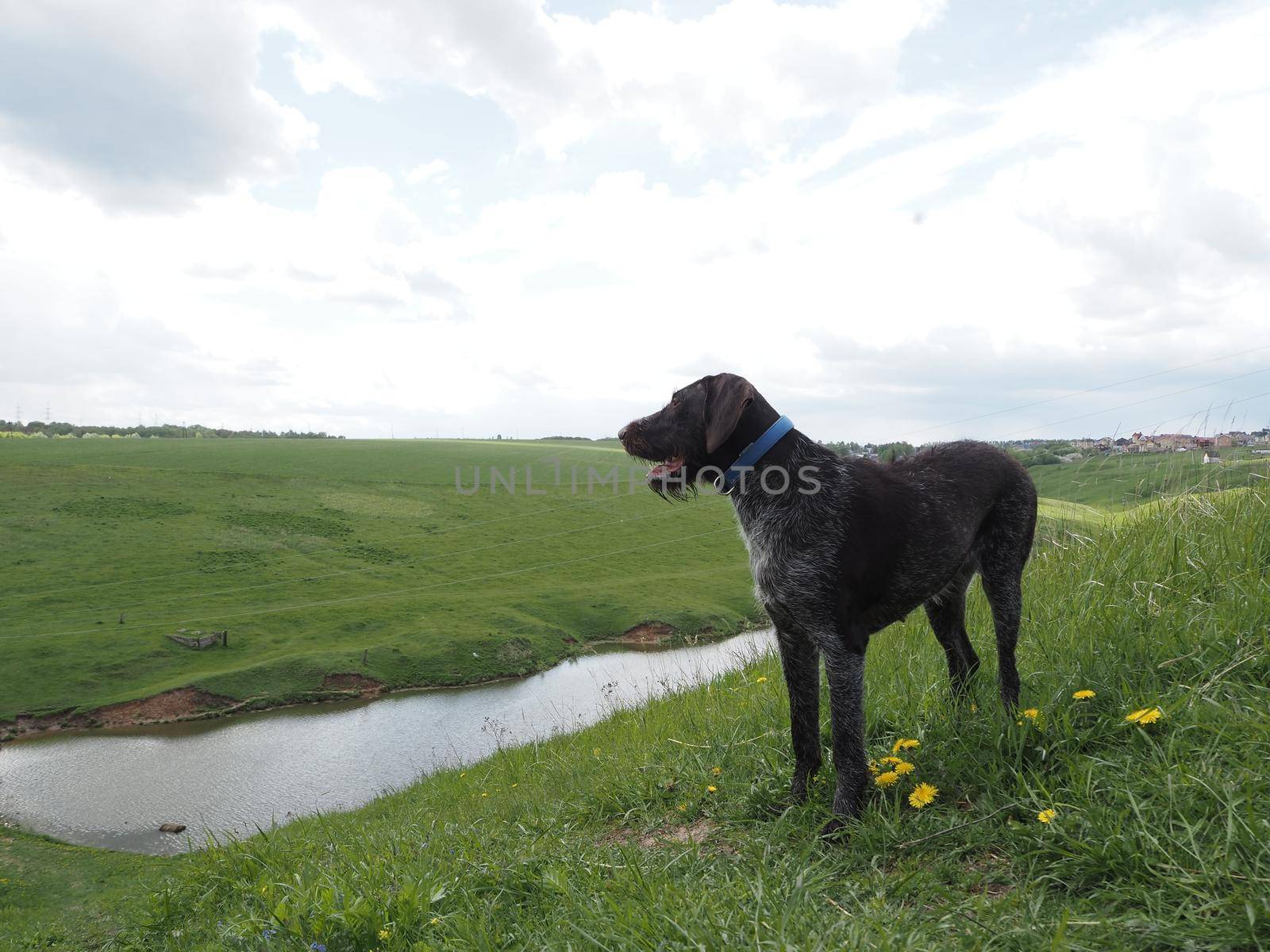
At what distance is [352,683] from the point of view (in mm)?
34938

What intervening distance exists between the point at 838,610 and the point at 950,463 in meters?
1.45

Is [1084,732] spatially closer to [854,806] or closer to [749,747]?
[854,806]

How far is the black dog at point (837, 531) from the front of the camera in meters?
4.40

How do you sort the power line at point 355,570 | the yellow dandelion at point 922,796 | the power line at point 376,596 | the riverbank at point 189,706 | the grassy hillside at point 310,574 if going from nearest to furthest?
the yellow dandelion at point 922,796
the riverbank at point 189,706
the grassy hillside at point 310,574
the power line at point 376,596
the power line at point 355,570

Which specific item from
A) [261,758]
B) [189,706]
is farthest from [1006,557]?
[189,706]

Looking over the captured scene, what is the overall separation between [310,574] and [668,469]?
47938mm

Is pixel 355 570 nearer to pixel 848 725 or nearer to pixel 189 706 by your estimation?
pixel 189 706

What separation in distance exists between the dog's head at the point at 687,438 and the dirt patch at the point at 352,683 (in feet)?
110

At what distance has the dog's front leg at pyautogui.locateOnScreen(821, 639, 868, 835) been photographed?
428 cm

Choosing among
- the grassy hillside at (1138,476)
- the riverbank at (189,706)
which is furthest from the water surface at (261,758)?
the grassy hillside at (1138,476)

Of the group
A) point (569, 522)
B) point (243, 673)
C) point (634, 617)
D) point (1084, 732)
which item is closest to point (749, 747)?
point (1084, 732)

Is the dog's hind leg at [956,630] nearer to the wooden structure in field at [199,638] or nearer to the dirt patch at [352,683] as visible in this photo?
the dirt patch at [352,683]

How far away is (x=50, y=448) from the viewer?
7525 cm

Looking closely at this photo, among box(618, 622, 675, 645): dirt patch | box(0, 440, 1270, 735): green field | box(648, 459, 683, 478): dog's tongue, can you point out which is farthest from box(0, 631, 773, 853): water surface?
box(648, 459, 683, 478): dog's tongue
